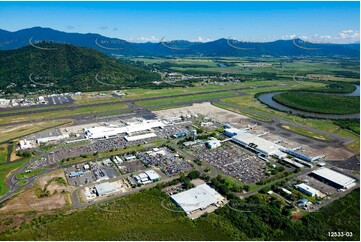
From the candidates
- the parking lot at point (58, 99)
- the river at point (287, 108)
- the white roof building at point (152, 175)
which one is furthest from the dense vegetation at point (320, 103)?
the parking lot at point (58, 99)

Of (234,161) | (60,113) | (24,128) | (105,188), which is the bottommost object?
(24,128)

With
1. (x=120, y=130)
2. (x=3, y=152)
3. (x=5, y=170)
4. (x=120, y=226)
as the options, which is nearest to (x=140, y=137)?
(x=120, y=130)

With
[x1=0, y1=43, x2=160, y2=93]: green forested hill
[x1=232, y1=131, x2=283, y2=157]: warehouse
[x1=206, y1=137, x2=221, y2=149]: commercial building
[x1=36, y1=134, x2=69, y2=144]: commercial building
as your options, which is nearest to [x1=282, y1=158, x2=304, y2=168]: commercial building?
[x1=232, y1=131, x2=283, y2=157]: warehouse

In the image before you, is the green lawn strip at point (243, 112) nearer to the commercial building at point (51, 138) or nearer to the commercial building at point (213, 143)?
the commercial building at point (213, 143)

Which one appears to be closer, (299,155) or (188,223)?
(188,223)

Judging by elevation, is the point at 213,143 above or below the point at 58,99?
above

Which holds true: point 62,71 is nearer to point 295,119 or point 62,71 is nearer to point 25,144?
point 25,144

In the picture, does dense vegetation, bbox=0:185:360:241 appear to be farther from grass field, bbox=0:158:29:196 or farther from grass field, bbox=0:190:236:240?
grass field, bbox=0:158:29:196
